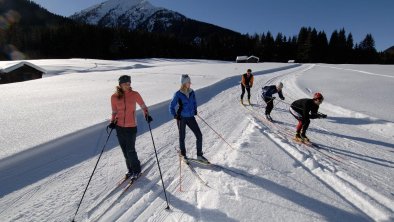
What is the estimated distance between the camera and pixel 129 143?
5266 millimetres

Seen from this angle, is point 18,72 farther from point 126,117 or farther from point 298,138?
point 298,138

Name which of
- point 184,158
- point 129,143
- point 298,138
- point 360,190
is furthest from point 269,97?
point 129,143

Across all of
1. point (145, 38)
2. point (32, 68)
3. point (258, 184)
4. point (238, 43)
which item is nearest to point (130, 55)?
point (145, 38)

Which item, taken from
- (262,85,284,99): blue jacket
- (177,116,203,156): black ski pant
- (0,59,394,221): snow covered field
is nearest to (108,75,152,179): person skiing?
(0,59,394,221): snow covered field

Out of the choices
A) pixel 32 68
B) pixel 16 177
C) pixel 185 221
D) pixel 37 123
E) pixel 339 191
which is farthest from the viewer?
pixel 32 68

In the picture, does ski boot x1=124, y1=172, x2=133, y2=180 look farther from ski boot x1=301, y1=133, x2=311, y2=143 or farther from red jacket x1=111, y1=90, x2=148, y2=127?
ski boot x1=301, y1=133, x2=311, y2=143

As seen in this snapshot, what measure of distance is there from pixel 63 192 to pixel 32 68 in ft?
116

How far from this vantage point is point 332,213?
166 inches

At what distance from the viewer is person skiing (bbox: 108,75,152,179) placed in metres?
5.00

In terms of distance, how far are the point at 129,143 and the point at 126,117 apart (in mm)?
516

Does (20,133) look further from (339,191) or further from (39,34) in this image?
Result: (39,34)

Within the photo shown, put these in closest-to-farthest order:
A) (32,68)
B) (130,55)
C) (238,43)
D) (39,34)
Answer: (32,68) → (39,34) → (130,55) → (238,43)

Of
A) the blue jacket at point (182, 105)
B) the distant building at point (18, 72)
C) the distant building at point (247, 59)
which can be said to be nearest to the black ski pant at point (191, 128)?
the blue jacket at point (182, 105)

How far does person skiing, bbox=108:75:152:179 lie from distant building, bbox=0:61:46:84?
32941mm
